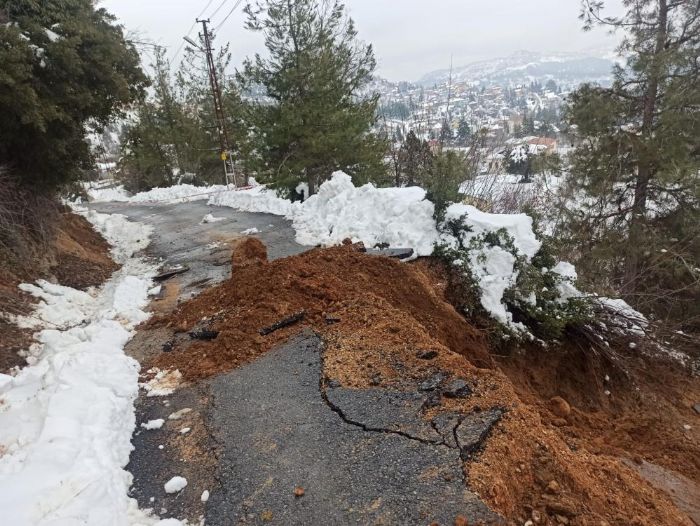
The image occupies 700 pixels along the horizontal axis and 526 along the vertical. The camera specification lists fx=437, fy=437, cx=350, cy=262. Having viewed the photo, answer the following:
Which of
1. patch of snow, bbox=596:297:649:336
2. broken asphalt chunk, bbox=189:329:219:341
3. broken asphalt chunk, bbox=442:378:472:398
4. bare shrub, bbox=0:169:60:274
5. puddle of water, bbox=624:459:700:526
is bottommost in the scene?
patch of snow, bbox=596:297:649:336

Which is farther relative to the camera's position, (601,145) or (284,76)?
(284,76)

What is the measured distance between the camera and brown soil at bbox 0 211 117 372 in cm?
521

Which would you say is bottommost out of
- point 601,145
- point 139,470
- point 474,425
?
point 139,470

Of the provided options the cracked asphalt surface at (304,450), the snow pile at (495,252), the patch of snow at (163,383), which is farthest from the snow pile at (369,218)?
the patch of snow at (163,383)

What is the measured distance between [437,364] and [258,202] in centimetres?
1256

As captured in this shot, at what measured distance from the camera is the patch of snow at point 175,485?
3158 millimetres

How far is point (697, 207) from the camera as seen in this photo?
36.7 feet

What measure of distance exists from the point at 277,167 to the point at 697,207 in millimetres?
12338

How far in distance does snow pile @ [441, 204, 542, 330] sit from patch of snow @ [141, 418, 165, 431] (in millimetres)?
4617

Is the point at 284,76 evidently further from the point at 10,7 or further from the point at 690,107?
the point at 690,107

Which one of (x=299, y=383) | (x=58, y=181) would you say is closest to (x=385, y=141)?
(x=58, y=181)

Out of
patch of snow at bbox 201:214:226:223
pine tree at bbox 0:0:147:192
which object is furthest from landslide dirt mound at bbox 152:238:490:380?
patch of snow at bbox 201:214:226:223

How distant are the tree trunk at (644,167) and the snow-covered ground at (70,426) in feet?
35.7

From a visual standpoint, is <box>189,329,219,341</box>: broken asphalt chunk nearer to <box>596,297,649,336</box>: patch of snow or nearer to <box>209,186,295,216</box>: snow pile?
<box>596,297,649,336</box>: patch of snow
